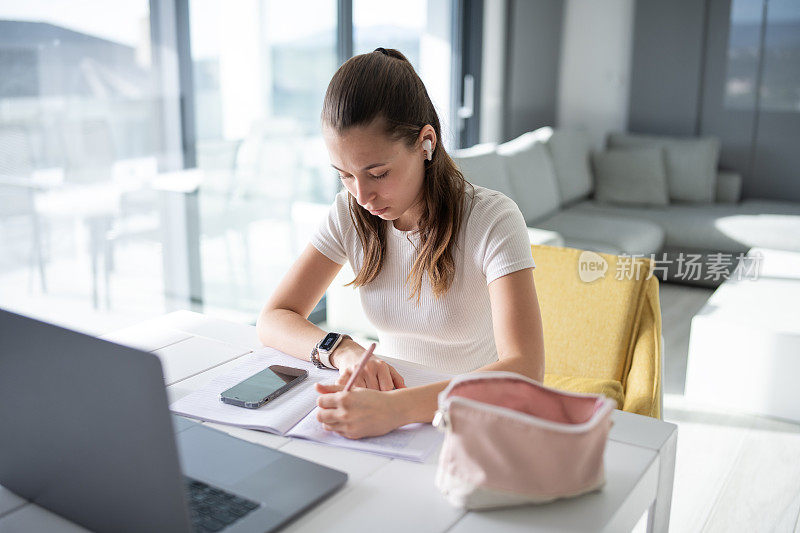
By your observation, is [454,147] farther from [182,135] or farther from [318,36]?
[182,135]

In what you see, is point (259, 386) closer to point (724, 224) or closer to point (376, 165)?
point (376, 165)

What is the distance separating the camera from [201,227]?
300cm

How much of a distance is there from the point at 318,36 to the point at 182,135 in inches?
37.1

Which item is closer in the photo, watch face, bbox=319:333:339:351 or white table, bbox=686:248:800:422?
watch face, bbox=319:333:339:351

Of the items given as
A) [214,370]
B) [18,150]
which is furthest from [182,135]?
[214,370]

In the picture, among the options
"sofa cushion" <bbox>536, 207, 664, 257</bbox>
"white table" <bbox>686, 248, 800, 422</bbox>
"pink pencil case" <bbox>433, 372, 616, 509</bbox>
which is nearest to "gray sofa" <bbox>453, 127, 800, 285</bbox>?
"sofa cushion" <bbox>536, 207, 664, 257</bbox>

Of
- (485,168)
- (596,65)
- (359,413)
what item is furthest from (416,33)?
(359,413)

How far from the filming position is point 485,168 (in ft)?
12.2

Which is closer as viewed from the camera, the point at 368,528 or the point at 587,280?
the point at 368,528

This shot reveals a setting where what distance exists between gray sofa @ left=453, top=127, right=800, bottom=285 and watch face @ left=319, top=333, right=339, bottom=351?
7.66 feet

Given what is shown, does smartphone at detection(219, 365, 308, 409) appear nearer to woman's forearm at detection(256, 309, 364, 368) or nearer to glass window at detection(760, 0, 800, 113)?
woman's forearm at detection(256, 309, 364, 368)

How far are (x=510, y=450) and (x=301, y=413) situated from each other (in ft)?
1.34

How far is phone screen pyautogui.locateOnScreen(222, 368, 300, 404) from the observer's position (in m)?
1.17

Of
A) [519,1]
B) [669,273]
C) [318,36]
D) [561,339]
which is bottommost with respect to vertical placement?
[669,273]
